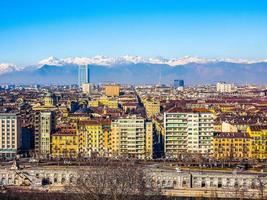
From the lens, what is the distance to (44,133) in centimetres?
2809

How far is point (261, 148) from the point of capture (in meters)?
26.3

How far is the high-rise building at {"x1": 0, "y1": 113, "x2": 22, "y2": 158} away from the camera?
92.3ft

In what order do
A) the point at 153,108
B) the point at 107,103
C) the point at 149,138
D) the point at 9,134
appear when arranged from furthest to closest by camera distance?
1. the point at 107,103
2. the point at 153,108
3. the point at 9,134
4. the point at 149,138

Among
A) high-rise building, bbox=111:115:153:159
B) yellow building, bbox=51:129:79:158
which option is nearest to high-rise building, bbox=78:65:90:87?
yellow building, bbox=51:129:79:158

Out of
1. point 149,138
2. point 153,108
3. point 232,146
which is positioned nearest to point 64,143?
point 149,138

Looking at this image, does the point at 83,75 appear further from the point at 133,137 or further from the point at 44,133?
the point at 133,137

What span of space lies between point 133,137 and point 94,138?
2.10 metres

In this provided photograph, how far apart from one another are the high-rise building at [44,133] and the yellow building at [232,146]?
8.14 m

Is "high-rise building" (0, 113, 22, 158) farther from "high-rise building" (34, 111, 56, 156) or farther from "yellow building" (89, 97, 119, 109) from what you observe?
"yellow building" (89, 97, 119, 109)

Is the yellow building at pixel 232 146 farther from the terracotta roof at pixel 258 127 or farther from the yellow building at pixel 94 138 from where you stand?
the yellow building at pixel 94 138

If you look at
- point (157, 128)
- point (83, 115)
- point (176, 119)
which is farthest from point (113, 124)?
point (83, 115)

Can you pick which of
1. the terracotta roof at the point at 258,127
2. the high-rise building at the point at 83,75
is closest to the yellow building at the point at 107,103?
the terracotta roof at the point at 258,127

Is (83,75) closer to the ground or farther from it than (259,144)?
farther from it

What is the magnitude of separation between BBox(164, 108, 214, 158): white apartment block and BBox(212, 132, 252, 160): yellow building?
24.1 inches
